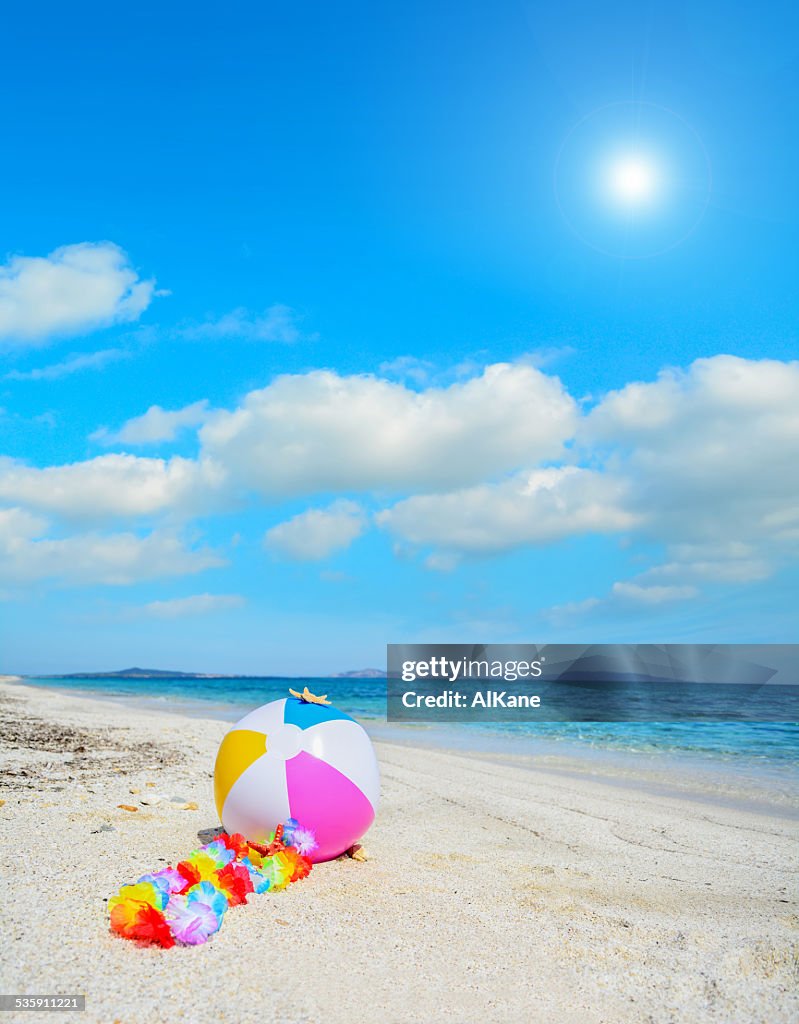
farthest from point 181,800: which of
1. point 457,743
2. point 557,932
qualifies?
point 457,743

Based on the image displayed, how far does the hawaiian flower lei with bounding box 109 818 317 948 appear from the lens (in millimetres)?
3547

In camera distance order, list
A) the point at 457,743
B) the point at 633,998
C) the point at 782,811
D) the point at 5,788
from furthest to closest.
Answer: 1. the point at 457,743
2. the point at 782,811
3. the point at 5,788
4. the point at 633,998

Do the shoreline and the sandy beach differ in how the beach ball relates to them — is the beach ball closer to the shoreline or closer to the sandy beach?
the sandy beach

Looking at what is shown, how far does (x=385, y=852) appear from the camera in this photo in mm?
5980

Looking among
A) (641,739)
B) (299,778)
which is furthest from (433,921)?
(641,739)

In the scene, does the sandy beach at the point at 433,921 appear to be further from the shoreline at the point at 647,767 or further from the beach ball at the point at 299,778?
the shoreline at the point at 647,767

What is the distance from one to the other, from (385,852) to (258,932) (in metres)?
2.31

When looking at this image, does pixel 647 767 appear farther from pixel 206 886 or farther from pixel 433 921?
pixel 206 886

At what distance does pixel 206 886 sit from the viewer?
3801mm

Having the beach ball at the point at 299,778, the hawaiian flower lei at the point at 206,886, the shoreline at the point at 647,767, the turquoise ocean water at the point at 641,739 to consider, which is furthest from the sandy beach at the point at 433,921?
the turquoise ocean water at the point at 641,739

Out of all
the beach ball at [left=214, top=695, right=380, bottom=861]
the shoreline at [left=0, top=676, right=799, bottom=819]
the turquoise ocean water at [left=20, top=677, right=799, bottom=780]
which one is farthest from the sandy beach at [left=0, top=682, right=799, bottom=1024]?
the turquoise ocean water at [left=20, top=677, right=799, bottom=780]

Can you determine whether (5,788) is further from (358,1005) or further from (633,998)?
(633,998)

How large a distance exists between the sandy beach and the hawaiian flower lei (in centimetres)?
9

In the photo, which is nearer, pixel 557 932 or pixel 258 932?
pixel 258 932
